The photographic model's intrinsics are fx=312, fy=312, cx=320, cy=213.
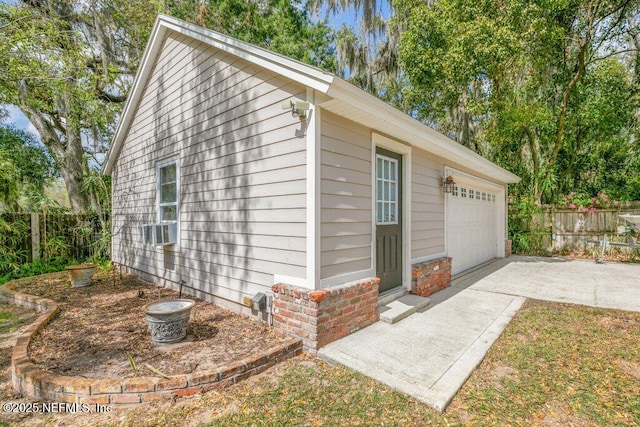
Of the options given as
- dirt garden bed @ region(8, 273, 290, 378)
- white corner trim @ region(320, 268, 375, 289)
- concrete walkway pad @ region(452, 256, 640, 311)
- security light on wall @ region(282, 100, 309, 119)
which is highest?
security light on wall @ region(282, 100, 309, 119)

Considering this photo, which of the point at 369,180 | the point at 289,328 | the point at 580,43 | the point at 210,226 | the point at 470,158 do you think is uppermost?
the point at 580,43

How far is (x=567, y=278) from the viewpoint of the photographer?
6699mm

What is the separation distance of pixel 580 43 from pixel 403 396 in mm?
12934

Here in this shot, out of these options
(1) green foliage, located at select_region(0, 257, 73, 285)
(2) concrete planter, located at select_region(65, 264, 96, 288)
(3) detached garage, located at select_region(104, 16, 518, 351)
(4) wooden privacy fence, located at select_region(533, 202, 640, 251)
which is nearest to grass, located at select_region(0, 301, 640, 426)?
(3) detached garage, located at select_region(104, 16, 518, 351)

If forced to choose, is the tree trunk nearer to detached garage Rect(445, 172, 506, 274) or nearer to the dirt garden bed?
the dirt garden bed

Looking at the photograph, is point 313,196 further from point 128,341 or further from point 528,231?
point 528,231

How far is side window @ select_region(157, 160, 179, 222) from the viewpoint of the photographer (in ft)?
18.8

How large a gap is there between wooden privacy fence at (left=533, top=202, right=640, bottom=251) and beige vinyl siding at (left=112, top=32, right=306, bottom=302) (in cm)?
1045

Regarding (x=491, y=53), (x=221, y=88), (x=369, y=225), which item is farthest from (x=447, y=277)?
(x=491, y=53)

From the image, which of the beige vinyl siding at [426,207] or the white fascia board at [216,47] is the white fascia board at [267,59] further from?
the beige vinyl siding at [426,207]

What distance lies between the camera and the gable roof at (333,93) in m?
3.13

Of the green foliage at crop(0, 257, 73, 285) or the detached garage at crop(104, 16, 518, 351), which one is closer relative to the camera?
the detached garage at crop(104, 16, 518, 351)

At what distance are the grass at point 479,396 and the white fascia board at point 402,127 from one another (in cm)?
270

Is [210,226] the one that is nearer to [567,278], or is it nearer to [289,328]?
[289,328]
